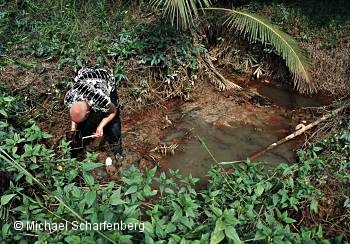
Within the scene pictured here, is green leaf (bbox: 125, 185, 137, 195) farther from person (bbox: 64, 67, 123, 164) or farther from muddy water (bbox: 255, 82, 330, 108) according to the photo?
muddy water (bbox: 255, 82, 330, 108)

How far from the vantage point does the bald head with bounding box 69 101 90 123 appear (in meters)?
3.64

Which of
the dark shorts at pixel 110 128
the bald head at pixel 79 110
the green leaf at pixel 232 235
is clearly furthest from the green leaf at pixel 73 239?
the dark shorts at pixel 110 128

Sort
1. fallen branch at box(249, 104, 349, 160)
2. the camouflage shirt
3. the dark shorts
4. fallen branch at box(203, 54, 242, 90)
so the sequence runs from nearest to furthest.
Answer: the camouflage shirt < the dark shorts < fallen branch at box(249, 104, 349, 160) < fallen branch at box(203, 54, 242, 90)

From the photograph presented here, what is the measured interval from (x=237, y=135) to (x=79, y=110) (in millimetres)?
2397

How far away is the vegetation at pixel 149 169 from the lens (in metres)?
2.14

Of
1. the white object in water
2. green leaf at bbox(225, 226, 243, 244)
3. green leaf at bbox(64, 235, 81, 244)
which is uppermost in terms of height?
green leaf at bbox(225, 226, 243, 244)

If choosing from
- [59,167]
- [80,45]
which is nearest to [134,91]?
[80,45]

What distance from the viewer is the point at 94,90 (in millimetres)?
3781

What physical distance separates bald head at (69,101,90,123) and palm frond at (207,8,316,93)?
10.1 feet

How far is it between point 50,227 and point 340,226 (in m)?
2.40

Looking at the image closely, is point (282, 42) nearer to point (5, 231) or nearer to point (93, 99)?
point (93, 99)

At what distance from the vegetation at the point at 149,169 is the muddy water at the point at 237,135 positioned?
0.30 m

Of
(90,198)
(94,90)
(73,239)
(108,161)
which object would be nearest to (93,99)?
(94,90)

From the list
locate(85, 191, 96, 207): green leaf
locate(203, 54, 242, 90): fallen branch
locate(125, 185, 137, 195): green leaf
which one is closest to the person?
locate(125, 185, 137, 195): green leaf
